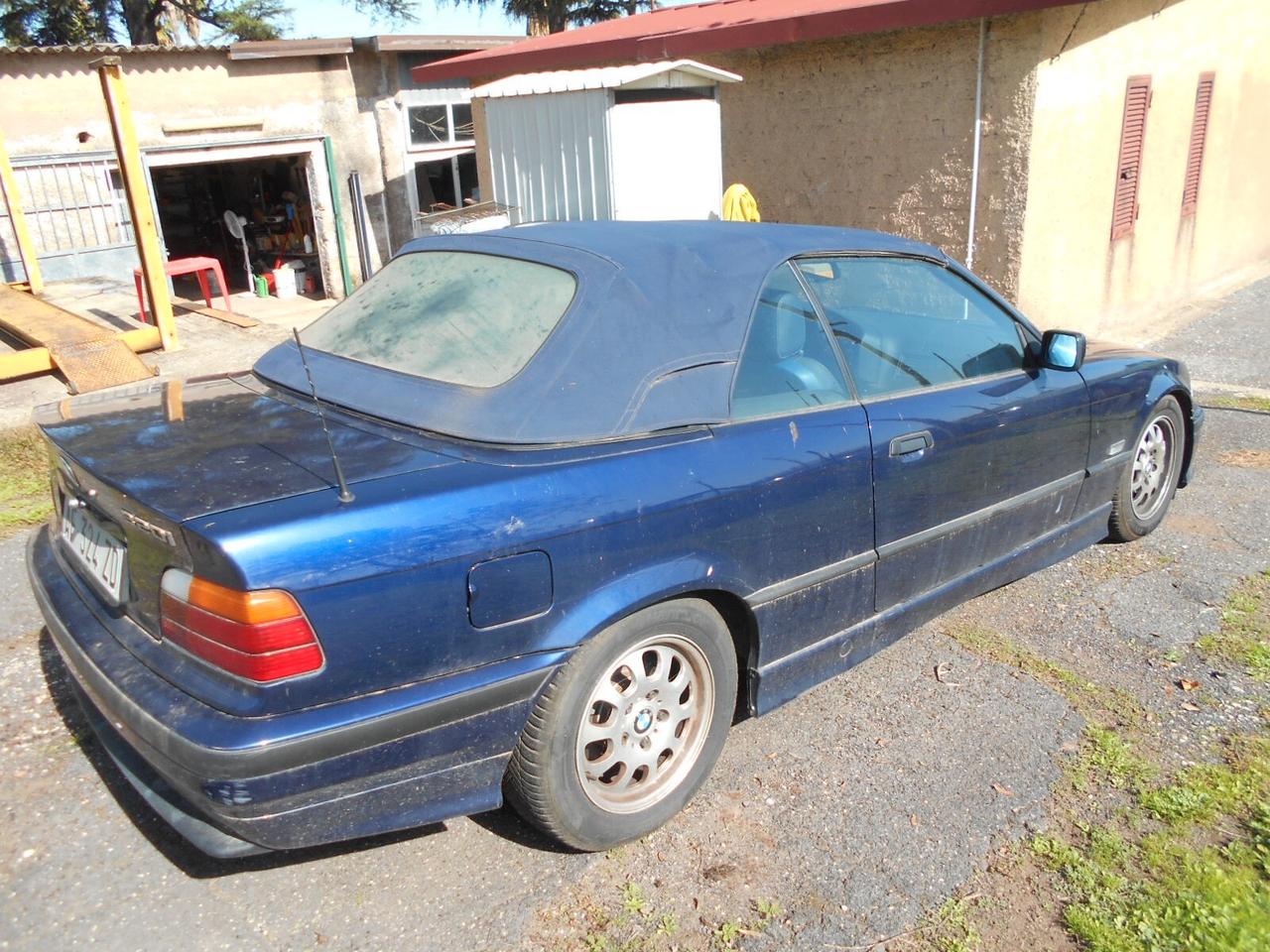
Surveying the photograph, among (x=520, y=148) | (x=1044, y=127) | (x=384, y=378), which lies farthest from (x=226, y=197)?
(x=384, y=378)

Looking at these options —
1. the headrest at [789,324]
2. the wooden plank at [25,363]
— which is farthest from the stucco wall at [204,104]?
the headrest at [789,324]

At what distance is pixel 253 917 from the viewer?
2.51 meters

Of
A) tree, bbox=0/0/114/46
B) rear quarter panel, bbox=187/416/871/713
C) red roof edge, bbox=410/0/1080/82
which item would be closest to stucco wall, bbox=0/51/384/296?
red roof edge, bbox=410/0/1080/82

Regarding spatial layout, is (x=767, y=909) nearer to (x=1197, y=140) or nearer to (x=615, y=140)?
(x=615, y=140)

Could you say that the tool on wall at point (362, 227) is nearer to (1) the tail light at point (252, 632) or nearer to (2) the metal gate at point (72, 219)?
(2) the metal gate at point (72, 219)

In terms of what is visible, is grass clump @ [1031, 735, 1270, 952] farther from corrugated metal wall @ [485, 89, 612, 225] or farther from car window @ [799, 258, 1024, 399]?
corrugated metal wall @ [485, 89, 612, 225]

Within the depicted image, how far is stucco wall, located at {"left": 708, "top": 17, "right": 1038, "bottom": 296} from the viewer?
26.2 ft

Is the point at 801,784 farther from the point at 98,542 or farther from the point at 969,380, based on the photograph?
the point at 98,542

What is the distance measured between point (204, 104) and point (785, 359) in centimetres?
1160

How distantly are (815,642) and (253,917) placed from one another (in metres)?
1.76

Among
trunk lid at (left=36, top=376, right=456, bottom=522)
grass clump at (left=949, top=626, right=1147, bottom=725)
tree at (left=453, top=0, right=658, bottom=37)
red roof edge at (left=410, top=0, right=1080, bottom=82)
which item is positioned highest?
tree at (left=453, top=0, right=658, bottom=37)

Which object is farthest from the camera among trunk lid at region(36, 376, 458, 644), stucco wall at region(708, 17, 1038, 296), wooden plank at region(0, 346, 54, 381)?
stucco wall at region(708, 17, 1038, 296)

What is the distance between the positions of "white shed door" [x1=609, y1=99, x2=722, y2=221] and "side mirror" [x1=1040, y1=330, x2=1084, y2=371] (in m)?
4.86

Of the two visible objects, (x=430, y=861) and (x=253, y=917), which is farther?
(x=430, y=861)
